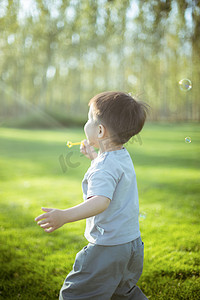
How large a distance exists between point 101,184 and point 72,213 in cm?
20

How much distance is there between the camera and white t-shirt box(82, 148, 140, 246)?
5.29 feet

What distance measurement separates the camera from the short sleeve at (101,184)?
5.05ft

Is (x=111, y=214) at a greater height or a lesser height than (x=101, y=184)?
lesser

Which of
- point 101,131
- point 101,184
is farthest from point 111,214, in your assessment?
Answer: point 101,131

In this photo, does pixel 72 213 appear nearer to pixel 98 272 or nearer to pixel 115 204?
Answer: pixel 115 204

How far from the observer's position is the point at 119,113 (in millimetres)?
1675

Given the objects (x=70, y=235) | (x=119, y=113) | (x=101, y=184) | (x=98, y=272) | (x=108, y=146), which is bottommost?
(x=70, y=235)

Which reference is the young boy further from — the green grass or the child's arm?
the green grass

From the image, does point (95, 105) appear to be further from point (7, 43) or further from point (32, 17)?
point (7, 43)

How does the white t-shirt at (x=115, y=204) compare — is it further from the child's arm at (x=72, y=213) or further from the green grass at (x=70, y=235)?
the green grass at (x=70, y=235)

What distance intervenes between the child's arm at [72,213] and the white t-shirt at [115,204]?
78 mm

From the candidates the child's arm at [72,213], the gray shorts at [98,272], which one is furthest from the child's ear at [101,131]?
the gray shorts at [98,272]

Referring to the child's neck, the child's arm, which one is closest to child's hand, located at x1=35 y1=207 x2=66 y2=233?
the child's arm

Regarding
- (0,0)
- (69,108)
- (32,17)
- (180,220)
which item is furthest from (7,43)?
(180,220)
